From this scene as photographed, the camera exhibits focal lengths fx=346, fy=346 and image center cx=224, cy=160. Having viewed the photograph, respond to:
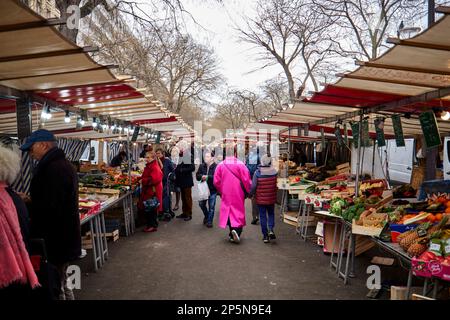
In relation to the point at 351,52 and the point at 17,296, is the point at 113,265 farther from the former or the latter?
the point at 351,52

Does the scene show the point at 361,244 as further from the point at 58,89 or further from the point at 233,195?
the point at 58,89

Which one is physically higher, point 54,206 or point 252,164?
point 54,206

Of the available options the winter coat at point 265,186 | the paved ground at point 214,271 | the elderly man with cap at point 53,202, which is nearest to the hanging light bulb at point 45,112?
the elderly man with cap at point 53,202

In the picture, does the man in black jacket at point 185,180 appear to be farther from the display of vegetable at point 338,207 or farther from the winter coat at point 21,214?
the winter coat at point 21,214

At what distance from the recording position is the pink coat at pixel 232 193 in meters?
6.90

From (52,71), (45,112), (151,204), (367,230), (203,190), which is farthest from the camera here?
(203,190)

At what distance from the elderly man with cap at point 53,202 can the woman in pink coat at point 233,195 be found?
3.80 meters

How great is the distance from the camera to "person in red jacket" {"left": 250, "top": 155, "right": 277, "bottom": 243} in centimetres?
683

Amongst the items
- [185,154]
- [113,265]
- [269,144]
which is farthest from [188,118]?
[113,265]

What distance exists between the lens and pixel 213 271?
5188 millimetres

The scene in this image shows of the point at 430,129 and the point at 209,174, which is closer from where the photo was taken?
the point at 430,129

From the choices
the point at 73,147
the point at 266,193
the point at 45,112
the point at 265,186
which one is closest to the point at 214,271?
the point at 266,193

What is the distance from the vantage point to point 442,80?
3.76 m

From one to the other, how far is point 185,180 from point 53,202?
5618mm
